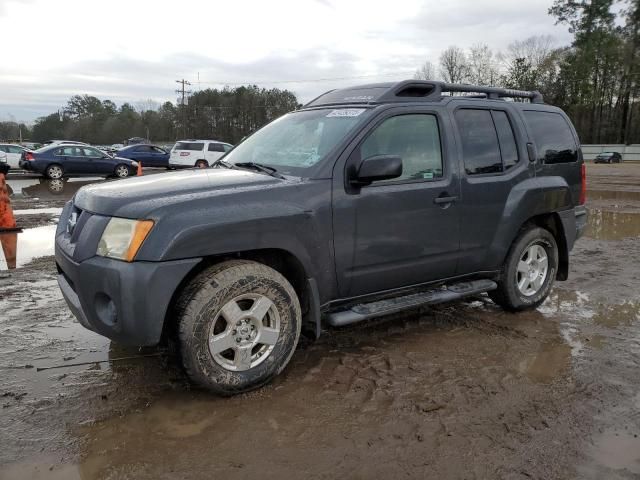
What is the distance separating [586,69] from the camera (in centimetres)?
6012

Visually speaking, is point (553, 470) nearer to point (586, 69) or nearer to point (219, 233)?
point (219, 233)

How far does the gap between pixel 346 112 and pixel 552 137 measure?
7.96ft

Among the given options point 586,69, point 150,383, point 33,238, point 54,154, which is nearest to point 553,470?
point 150,383

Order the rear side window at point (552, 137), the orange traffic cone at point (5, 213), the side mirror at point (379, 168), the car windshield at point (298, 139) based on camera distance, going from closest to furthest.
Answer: the side mirror at point (379, 168) < the car windshield at point (298, 139) < the rear side window at point (552, 137) < the orange traffic cone at point (5, 213)

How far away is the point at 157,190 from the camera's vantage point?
3264 millimetres

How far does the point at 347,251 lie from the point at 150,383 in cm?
161

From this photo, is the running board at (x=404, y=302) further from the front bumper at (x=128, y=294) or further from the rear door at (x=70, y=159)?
the rear door at (x=70, y=159)

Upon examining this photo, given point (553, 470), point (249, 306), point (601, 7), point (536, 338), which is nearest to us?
point (553, 470)

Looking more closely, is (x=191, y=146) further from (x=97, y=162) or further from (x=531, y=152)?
(x=531, y=152)

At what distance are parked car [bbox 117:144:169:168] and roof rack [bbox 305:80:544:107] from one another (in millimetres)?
25582

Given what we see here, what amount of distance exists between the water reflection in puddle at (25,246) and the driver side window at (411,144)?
17.0 ft

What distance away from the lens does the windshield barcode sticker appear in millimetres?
3920

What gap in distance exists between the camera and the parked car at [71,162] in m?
20.9

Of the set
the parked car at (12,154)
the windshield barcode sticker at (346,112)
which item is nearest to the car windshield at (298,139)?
the windshield barcode sticker at (346,112)
